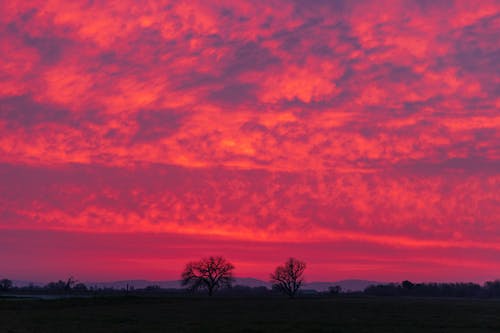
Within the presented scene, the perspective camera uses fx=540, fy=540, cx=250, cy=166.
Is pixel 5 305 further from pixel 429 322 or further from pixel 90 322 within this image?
pixel 429 322

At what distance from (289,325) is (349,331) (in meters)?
6.62

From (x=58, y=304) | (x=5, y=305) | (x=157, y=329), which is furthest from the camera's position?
(x=58, y=304)

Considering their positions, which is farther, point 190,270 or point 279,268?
point 279,268

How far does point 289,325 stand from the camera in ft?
167

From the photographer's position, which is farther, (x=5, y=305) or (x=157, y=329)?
(x=5, y=305)

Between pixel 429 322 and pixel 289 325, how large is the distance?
55.5 ft

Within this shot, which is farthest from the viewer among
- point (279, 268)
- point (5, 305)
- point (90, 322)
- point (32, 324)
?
point (279, 268)

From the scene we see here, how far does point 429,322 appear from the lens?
2267 inches

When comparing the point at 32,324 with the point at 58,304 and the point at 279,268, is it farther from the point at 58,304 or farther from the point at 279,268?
the point at 279,268

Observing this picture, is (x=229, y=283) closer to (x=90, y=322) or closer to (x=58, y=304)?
(x=58, y=304)

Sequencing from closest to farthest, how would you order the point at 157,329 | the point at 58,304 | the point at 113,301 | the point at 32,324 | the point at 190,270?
the point at 157,329
the point at 32,324
the point at 58,304
the point at 113,301
the point at 190,270

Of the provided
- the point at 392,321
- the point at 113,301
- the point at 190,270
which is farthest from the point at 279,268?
the point at 392,321

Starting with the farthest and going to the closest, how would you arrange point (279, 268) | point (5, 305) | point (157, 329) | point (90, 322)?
point (279, 268)
point (5, 305)
point (90, 322)
point (157, 329)

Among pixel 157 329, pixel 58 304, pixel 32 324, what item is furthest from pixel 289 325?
pixel 58 304
